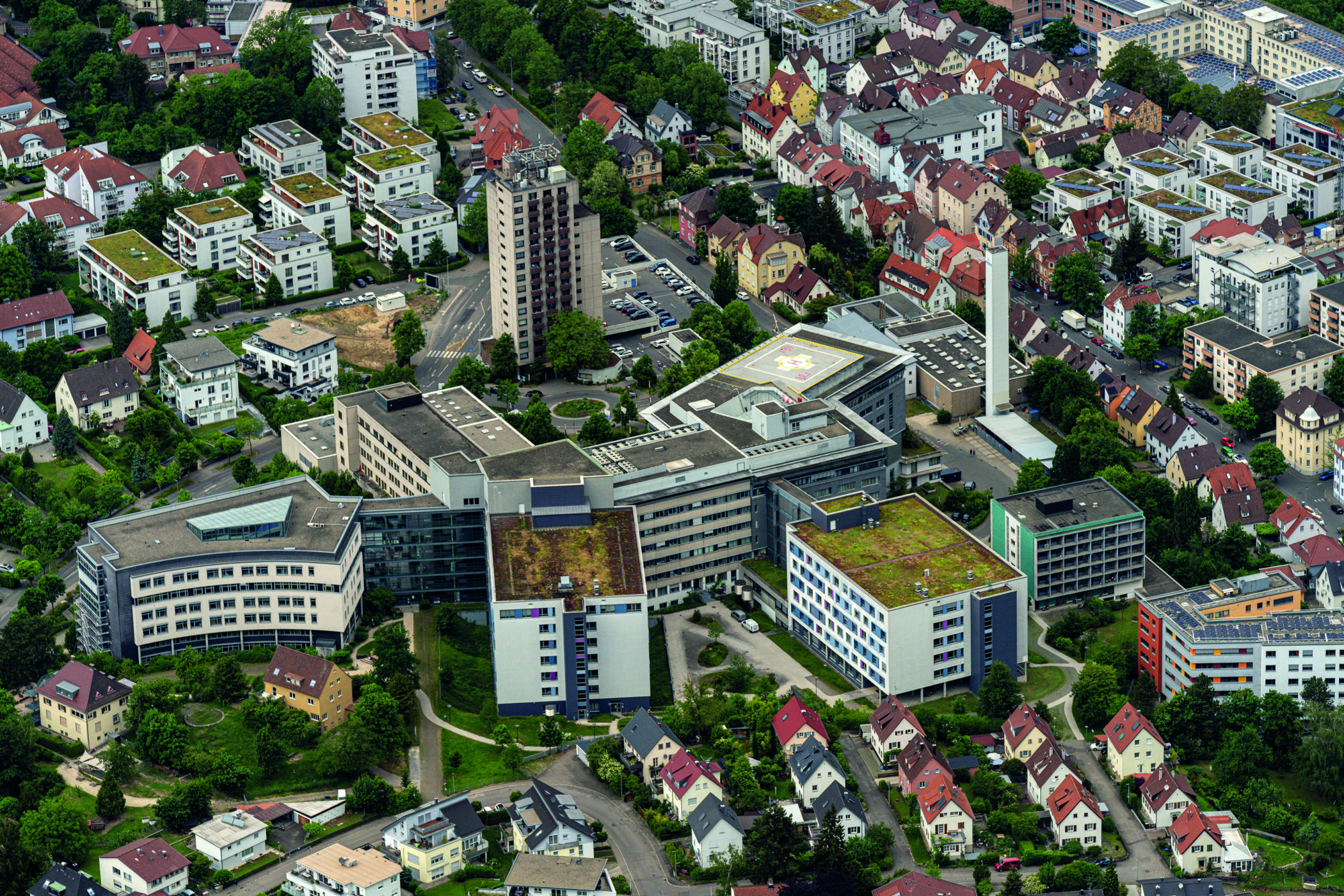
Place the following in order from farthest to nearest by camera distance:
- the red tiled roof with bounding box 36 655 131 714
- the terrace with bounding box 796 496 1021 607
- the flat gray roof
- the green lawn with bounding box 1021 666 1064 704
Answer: the flat gray roof → the green lawn with bounding box 1021 666 1064 704 → the terrace with bounding box 796 496 1021 607 → the red tiled roof with bounding box 36 655 131 714

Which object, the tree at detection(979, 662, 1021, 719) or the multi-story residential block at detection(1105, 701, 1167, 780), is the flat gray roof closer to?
the tree at detection(979, 662, 1021, 719)

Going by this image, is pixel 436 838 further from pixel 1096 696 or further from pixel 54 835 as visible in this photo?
pixel 1096 696

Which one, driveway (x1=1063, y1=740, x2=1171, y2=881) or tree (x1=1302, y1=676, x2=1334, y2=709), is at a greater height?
tree (x1=1302, y1=676, x2=1334, y2=709)

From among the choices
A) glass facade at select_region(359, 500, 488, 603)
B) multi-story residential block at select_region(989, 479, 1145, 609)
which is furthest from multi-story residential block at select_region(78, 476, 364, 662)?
multi-story residential block at select_region(989, 479, 1145, 609)

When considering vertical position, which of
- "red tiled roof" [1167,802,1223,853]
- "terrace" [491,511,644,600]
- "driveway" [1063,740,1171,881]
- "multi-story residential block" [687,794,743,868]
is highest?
"terrace" [491,511,644,600]

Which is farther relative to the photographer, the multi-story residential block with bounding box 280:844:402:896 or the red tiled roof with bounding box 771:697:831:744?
the red tiled roof with bounding box 771:697:831:744

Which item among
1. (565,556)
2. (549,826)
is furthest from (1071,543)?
(549,826)

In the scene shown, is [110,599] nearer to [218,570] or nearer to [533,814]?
[218,570]
